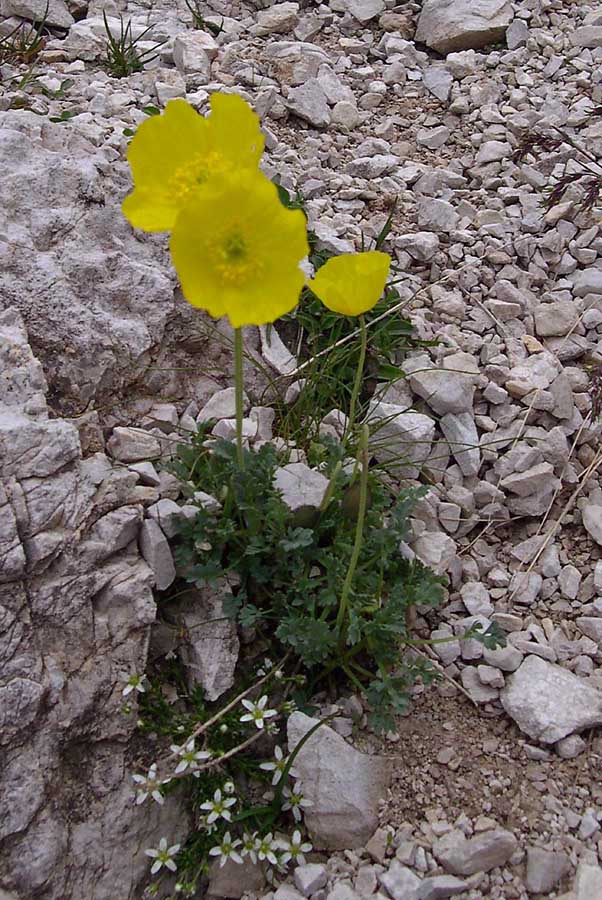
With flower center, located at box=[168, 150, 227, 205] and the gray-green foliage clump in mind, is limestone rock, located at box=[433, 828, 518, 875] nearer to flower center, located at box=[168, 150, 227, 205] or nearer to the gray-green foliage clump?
the gray-green foliage clump

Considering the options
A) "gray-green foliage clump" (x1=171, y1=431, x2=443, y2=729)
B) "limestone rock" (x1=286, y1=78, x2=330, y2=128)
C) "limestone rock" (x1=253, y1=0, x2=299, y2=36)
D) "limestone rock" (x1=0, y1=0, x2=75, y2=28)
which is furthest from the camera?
"limestone rock" (x1=253, y1=0, x2=299, y2=36)

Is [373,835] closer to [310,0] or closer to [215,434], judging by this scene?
[215,434]

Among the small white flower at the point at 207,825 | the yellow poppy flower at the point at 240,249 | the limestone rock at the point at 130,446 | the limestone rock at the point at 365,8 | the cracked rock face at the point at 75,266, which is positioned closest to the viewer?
the yellow poppy flower at the point at 240,249

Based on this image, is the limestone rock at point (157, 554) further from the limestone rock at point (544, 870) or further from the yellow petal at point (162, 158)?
the limestone rock at point (544, 870)

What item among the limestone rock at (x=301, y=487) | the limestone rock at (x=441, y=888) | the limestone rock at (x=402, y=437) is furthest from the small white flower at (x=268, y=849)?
the limestone rock at (x=402, y=437)

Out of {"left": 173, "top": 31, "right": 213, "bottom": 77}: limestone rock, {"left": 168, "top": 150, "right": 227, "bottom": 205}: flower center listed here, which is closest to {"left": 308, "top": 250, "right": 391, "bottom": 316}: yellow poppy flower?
{"left": 168, "top": 150, "right": 227, "bottom": 205}: flower center

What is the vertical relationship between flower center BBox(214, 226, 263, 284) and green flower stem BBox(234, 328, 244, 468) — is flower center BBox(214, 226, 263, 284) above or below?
above

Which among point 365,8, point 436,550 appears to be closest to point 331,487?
point 436,550
